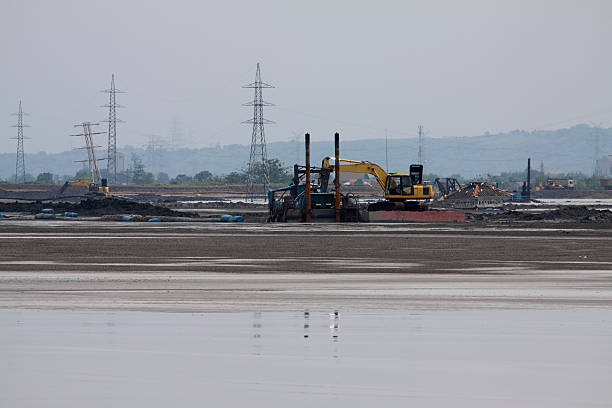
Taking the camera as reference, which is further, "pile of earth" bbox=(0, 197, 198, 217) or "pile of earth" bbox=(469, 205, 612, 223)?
"pile of earth" bbox=(0, 197, 198, 217)

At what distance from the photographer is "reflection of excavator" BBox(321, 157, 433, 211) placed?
6556 cm

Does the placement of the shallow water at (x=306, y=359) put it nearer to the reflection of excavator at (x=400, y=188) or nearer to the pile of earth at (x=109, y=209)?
the reflection of excavator at (x=400, y=188)

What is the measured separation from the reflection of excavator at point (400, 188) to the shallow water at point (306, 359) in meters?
49.5

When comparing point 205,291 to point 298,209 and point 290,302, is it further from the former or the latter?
point 298,209

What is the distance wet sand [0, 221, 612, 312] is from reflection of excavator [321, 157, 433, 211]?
799 inches

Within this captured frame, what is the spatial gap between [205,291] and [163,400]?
10638mm

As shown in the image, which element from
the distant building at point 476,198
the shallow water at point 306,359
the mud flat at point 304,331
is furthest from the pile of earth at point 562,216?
the shallow water at point 306,359

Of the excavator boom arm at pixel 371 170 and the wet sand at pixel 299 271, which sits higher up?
the excavator boom arm at pixel 371 170

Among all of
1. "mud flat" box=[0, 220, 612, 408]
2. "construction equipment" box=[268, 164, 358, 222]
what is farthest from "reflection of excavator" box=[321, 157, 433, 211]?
"mud flat" box=[0, 220, 612, 408]

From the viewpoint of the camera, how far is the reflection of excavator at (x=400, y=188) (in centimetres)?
6556

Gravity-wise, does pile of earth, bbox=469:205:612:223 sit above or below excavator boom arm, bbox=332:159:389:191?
below

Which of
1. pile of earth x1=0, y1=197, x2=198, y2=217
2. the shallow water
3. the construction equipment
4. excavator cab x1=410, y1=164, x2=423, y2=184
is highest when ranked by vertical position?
excavator cab x1=410, y1=164, x2=423, y2=184

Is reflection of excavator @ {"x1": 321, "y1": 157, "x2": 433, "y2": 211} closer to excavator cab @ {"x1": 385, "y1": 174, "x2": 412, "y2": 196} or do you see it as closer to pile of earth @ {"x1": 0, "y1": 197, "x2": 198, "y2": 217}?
excavator cab @ {"x1": 385, "y1": 174, "x2": 412, "y2": 196}

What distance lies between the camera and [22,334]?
13.3 m
